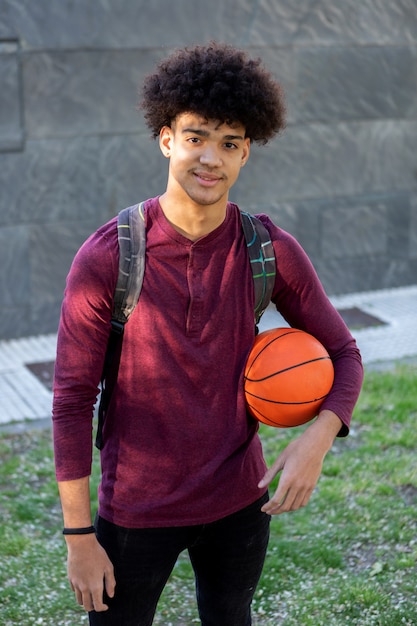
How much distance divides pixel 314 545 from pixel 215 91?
2.91 meters

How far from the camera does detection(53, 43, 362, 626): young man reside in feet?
8.69

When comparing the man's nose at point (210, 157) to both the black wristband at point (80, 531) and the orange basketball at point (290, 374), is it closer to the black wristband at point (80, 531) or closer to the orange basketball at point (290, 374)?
the orange basketball at point (290, 374)

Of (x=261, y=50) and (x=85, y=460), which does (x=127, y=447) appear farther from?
(x=261, y=50)

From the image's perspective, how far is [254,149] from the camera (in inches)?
339

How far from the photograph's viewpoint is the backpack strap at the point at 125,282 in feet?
8.75

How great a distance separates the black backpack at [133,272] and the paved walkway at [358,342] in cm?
373

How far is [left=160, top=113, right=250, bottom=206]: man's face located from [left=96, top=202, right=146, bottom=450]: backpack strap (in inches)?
6.4

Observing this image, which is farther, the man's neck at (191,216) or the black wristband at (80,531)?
the man's neck at (191,216)

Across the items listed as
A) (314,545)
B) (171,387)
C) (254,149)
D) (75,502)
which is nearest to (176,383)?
(171,387)

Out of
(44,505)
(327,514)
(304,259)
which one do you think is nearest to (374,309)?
(327,514)

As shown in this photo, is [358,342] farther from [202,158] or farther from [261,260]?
[202,158]

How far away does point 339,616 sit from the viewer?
4277mm

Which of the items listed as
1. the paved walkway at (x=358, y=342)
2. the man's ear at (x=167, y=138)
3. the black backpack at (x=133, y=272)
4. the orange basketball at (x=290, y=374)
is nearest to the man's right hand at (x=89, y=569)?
the black backpack at (x=133, y=272)

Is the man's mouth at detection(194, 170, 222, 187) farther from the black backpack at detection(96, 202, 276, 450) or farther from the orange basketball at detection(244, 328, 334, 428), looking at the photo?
the orange basketball at detection(244, 328, 334, 428)
